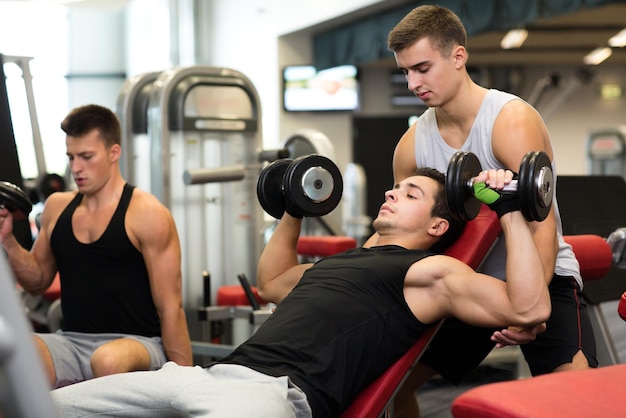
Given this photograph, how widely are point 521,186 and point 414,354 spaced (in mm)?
459

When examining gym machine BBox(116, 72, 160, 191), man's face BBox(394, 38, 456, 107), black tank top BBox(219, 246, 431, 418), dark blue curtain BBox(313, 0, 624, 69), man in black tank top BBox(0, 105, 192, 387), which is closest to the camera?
black tank top BBox(219, 246, 431, 418)

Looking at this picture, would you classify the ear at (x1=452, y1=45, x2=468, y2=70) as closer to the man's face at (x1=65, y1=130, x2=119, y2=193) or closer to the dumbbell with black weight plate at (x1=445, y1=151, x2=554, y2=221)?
the dumbbell with black weight plate at (x1=445, y1=151, x2=554, y2=221)

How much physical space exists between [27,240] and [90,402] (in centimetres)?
145

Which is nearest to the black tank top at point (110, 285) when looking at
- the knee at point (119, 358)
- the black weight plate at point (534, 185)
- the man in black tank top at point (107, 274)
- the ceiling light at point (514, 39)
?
the man in black tank top at point (107, 274)

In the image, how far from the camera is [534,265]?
178 cm

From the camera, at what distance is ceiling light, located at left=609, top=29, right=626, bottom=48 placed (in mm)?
8086

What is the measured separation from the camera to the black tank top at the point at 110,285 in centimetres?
262

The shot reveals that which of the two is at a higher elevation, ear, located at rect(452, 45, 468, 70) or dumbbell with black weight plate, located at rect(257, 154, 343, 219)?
ear, located at rect(452, 45, 468, 70)

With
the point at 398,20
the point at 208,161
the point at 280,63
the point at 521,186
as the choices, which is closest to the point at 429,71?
the point at 521,186

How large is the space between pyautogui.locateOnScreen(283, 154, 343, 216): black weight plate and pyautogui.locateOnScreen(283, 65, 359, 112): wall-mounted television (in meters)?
6.84

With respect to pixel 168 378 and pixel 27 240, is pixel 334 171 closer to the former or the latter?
pixel 168 378

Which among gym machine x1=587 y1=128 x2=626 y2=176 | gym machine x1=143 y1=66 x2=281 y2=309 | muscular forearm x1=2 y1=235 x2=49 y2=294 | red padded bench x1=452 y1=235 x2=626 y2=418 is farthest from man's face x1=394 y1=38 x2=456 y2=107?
gym machine x1=587 y1=128 x2=626 y2=176

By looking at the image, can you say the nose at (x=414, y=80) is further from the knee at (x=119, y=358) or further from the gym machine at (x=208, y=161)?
the gym machine at (x=208, y=161)

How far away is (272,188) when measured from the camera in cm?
223
